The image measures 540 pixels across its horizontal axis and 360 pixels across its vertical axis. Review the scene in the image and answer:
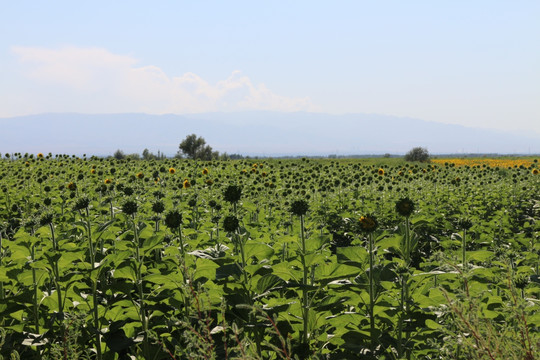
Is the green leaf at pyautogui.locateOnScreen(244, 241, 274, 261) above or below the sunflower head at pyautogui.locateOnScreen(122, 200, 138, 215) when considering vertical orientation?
below

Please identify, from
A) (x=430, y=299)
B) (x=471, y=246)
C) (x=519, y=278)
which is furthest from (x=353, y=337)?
(x=471, y=246)

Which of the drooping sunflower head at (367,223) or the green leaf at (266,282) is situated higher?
the drooping sunflower head at (367,223)

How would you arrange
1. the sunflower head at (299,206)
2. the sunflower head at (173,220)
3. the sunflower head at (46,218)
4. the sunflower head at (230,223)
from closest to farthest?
the sunflower head at (230,223) → the sunflower head at (173,220) → the sunflower head at (299,206) → the sunflower head at (46,218)

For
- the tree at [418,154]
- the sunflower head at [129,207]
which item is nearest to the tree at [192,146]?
the tree at [418,154]

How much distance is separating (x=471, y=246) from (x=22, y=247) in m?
8.87

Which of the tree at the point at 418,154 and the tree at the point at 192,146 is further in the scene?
the tree at the point at 192,146

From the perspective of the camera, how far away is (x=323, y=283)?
11.8ft

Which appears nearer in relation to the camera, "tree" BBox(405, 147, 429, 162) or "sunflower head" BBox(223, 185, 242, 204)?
"sunflower head" BBox(223, 185, 242, 204)

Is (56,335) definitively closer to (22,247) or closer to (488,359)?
(22,247)

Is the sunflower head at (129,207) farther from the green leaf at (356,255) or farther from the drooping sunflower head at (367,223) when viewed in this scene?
the drooping sunflower head at (367,223)

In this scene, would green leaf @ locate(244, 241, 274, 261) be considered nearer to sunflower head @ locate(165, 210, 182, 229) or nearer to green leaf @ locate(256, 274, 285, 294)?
green leaf @ locate(256, 274, 285, 294)

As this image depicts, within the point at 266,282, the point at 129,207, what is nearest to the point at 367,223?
the point at 266,282

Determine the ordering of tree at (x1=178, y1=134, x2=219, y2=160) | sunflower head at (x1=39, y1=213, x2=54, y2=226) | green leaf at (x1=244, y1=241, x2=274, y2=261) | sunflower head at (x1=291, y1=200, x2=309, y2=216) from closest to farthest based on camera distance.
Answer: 1. green leaf at (x1=244, y1=241, x2=274, y2=261)
2. sunflower head at (x1=291, y1=200, x2=309, y2=216)
3. sunflower head at (x1=39, y1=213, x2=54, y2=226)
4. tree at (x1=178, y1=134, x2=219, y2=160)

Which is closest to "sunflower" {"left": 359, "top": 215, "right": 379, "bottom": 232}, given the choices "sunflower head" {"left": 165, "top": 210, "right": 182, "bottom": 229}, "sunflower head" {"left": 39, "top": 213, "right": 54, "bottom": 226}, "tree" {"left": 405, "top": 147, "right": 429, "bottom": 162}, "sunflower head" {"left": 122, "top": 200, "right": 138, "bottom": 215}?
"sunflower head" {"left": 165, "top": 210, "right": 182, "bottom": 229}
